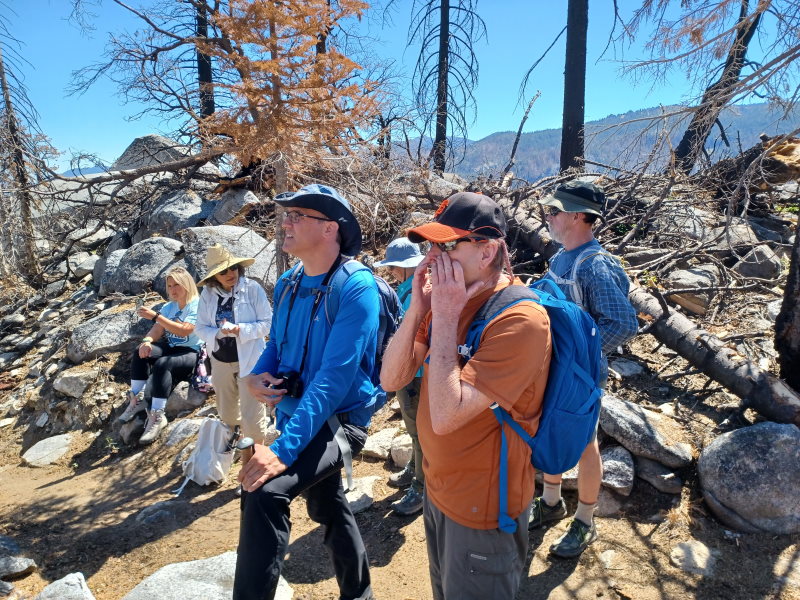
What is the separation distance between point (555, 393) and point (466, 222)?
67 centimetres

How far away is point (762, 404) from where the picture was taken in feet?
12.6

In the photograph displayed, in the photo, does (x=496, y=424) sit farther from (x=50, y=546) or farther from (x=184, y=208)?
(x=184, y=208)

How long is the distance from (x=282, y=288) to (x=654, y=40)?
4.76 metres

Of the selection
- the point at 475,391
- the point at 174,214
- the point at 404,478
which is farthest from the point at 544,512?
the point at 174,214

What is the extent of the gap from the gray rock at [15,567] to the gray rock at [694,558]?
439 cm

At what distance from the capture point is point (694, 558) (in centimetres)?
324

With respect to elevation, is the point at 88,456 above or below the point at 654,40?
below

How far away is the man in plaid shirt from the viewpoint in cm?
297

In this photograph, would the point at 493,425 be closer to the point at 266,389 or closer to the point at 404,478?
the point at 266,389

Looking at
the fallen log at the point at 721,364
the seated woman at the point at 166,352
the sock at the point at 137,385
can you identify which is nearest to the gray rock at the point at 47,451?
the seated woman at the point at 166,352

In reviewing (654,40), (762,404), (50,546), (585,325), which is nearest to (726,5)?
(654,40)

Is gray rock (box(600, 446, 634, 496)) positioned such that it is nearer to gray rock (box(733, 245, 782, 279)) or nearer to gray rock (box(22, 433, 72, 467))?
gray rock (box(733, 245, 782, 279))

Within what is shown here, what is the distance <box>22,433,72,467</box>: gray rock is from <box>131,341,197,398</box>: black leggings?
1.27m

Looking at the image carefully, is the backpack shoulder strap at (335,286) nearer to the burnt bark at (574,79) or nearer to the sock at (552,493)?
the sock at (552,493)
